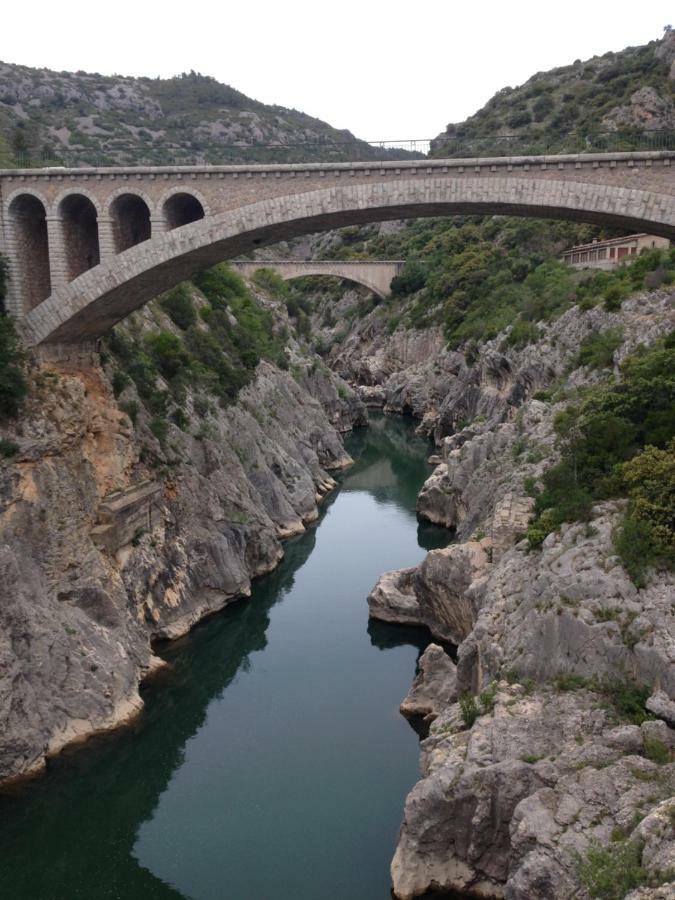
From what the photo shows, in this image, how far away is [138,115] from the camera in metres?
84.7

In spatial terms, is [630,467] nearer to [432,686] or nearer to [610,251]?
[432,686]

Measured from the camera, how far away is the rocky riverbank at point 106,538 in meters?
16.1

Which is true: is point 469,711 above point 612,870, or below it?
below

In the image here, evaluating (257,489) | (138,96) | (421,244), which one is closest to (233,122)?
(138,96)

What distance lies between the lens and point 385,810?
49.9ft

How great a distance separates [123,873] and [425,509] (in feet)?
71.1

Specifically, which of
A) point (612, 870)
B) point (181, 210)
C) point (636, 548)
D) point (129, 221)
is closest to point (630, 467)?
point (636, 548)

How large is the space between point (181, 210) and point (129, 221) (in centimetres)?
168

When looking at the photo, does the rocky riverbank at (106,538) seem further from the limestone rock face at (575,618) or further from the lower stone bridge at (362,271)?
the lower stone bridge at (362,271)

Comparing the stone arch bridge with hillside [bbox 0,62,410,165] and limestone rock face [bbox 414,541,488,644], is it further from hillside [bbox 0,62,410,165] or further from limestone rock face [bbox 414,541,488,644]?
hillside [bbox 0,62,410,165]

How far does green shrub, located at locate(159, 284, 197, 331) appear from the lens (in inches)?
1238

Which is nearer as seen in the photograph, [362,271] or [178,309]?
[178,309]

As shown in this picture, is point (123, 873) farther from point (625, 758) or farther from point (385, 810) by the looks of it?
point (625, 758)

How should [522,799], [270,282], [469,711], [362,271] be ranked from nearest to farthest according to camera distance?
[522,799] < [469,711] < [270,282] < [362,271]
